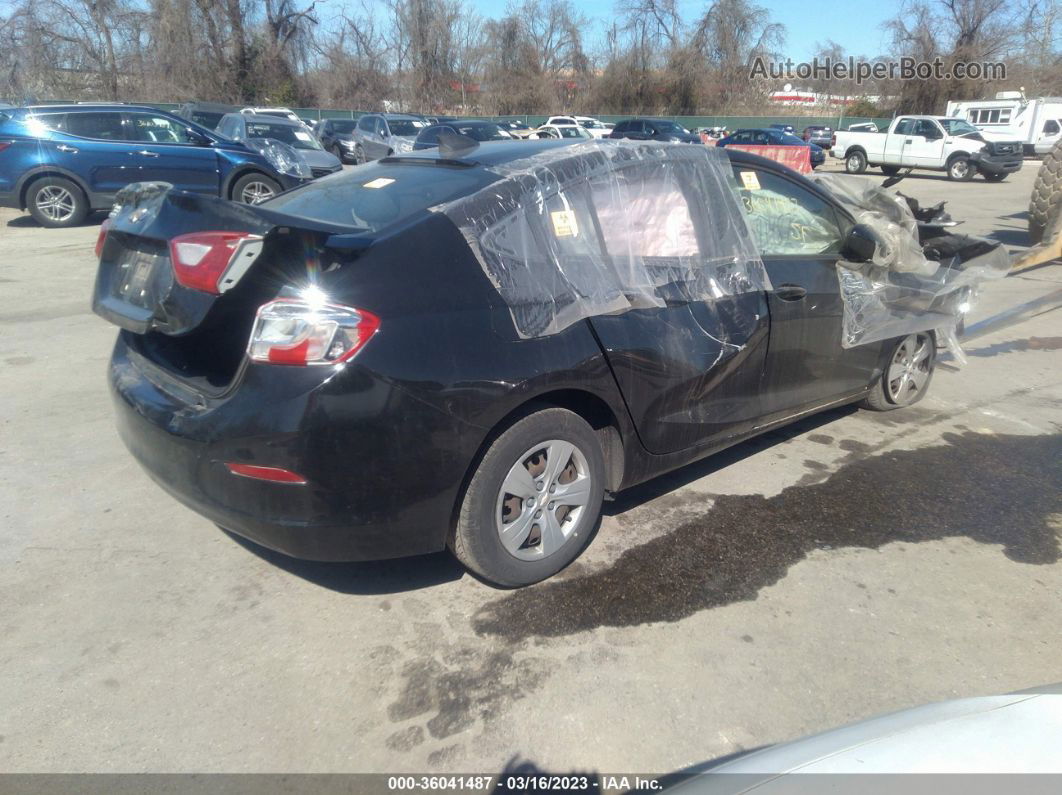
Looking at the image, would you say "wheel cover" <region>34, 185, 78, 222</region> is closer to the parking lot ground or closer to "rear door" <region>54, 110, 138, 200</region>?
"rear door" <region>54, 110, 138, 200</region>

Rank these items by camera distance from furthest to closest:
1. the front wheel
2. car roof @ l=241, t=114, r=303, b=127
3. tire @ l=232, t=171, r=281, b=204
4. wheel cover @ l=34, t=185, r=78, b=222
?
the front wheel → car roof @ l=241, t=114, r=303, b=127 → tire @ l=232, t=171, r=281, b=204 → wheel cover @ l=34, t=185, r=78, b=222

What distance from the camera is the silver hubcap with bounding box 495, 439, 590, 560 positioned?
302 cm

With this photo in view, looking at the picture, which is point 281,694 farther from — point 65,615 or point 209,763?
point 65,615

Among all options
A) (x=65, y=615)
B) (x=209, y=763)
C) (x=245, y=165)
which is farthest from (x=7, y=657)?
(x=245, y=165)

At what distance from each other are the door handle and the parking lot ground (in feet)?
3.26

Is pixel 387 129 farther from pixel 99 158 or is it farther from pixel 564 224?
pixel 564 224

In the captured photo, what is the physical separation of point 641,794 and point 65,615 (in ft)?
7.35

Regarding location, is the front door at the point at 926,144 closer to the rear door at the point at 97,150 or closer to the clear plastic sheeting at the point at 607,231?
the rear door at the point at 97,150

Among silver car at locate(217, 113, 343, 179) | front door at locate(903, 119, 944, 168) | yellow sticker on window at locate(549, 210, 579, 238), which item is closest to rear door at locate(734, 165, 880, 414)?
yellow sticker on window at locate(549, 210, 579, 238)

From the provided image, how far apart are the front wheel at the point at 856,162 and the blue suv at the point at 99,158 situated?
2205 cm

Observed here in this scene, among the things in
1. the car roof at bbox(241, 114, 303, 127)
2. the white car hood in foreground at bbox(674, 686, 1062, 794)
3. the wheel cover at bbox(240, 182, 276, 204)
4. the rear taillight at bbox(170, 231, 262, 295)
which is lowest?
the white car hood in foreground at bbox(674, 686, 1062, 794)

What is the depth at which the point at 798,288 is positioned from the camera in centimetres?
403

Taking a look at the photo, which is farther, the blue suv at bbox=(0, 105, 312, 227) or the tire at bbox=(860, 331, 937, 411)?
the blue suv at bbox=(0, 105, 312, 227)

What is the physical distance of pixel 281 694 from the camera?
2.62m
